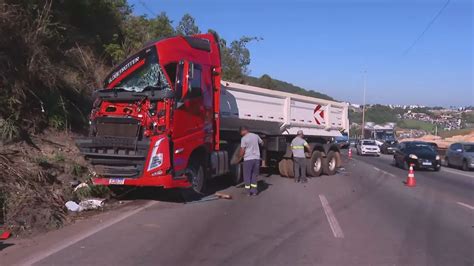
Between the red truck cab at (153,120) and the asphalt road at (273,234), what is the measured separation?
0.77 metres

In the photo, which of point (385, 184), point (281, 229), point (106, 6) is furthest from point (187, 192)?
point (106, 6)

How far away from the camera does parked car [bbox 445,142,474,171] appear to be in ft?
92.1

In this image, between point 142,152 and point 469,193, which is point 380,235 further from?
point 469,193

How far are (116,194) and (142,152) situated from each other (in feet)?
6.02

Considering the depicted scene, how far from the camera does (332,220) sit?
32.4 feet

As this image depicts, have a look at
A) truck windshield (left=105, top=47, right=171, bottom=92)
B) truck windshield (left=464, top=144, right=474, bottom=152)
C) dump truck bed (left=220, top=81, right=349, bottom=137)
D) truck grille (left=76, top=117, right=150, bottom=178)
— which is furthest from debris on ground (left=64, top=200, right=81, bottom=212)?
truck windshield (left=464, top=144, right=474, bottom=152)

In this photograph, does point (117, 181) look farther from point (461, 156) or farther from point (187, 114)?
point (461, 156)

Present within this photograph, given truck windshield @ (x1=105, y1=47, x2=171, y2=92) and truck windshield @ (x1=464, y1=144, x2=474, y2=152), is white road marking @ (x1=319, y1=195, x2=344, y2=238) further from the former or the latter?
truck windshield @ (x1=464, y1=144, x2=474, y2=152)

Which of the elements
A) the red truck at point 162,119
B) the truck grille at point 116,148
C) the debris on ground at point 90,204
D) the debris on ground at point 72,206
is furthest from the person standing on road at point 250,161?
the debris on ground at point 72,206

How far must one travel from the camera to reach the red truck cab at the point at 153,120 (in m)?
10.7

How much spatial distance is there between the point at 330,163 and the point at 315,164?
142 centimetres

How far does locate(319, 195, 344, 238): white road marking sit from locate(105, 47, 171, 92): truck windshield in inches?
164

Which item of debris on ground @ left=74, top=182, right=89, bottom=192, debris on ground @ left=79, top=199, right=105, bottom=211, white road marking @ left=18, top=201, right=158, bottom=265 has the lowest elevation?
white road marking @ left=18, top=201, right=158, bottom=265

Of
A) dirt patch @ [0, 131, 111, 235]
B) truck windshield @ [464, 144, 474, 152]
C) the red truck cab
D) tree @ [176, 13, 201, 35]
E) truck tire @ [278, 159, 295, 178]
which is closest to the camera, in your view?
dirt patch @ [0, 131, 111, 235]
